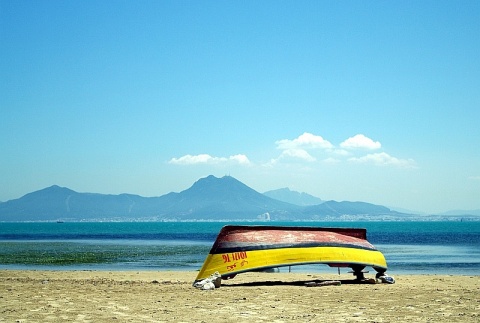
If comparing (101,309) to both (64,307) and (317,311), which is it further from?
(317,311)

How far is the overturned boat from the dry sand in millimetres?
688

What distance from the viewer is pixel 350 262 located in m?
17.1

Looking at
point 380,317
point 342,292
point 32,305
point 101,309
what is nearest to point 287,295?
point 342,292

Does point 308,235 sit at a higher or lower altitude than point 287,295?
higher

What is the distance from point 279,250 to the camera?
16.4 meters

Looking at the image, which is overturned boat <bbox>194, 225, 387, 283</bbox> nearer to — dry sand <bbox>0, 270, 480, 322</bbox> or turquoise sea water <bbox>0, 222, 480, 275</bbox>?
dry sand <bbox>0, 270, 480, 322</bbox>

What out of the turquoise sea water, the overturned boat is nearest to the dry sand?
the overturned boat

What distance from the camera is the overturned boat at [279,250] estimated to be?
52.8 feet

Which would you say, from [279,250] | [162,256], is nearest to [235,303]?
[279,250]

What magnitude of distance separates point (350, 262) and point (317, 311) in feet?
19.2

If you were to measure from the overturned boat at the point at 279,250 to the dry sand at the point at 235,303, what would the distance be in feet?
2.26

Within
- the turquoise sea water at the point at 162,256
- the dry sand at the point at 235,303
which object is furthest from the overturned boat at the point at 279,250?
the turquoise sea water at the point at 162,256

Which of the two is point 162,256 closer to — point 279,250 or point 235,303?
point 279,250

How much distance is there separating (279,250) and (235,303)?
3892mm
